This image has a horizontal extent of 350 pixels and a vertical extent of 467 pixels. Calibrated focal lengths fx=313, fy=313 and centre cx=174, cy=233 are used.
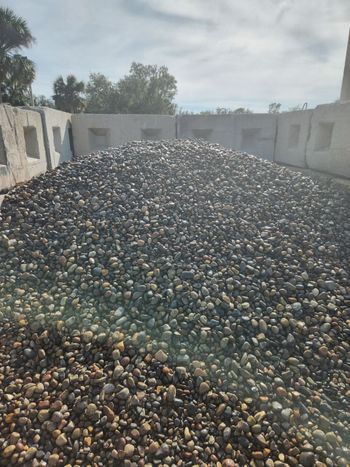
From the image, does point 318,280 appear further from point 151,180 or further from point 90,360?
point 151,180

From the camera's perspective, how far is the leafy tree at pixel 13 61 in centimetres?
1519

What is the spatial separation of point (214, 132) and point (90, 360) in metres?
8.74

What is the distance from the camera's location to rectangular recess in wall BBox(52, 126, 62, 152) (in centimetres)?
811

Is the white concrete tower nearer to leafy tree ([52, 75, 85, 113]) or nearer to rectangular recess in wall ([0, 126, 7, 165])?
rectangular recess in wall ([0, 126, 7, 165])

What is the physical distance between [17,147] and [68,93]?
18.0 m

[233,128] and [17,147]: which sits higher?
[233,128]

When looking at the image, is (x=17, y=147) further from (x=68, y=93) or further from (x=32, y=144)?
(x=68, y=93)

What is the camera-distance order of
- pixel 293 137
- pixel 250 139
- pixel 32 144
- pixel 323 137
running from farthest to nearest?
pixel 250 139
pixel 293 137
pixel 323 137
pixel 32 144

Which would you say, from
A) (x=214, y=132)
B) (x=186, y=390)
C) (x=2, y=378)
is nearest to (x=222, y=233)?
(x=186, y=390)

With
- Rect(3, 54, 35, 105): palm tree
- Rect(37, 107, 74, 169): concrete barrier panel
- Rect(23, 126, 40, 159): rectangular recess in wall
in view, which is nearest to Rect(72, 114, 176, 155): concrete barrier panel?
Rect(37, 107, 74, 169): concrete barrier panel

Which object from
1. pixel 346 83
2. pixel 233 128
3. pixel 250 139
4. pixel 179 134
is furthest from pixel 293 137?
pixel 179 134

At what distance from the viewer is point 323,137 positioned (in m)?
7.96

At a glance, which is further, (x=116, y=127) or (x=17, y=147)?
(x=116, y=127)

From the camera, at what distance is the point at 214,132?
9984 millimetres
